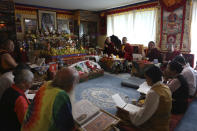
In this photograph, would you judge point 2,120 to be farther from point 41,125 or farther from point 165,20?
point 165,20

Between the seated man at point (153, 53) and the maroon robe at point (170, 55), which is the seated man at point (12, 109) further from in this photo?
the maroon robe at point (170, 55)

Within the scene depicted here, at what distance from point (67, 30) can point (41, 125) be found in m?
6.70

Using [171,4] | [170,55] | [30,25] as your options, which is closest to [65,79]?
[170,55]

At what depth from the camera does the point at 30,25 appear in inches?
246

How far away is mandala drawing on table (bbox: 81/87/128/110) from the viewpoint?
2.74 metres

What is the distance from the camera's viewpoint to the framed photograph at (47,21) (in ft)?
21.1

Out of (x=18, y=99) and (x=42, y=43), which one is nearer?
(x=18, y=99)

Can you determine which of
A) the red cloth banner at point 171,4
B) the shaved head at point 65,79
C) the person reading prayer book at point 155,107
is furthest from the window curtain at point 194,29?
the shaved head at point 65,79

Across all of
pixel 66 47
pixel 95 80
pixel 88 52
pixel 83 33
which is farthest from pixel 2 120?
pixel 83 33

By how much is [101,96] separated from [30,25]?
5124 millimetres

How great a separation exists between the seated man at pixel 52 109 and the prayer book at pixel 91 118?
33cm

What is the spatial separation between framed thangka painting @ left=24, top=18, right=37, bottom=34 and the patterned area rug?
13.5ft

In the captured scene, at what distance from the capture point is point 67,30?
23.4ft

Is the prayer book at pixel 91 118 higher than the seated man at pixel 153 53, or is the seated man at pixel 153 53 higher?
the seated man at pixel 153 53
